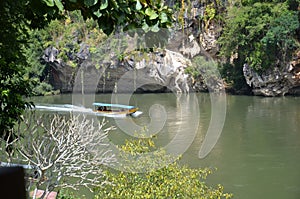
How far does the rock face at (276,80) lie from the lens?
15.5 metres

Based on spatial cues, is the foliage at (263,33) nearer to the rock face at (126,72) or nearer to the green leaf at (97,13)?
the rock face at (126,72)

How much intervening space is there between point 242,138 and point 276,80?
25.3 ft

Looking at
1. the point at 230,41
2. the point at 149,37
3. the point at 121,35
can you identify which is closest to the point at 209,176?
the point at 149,37

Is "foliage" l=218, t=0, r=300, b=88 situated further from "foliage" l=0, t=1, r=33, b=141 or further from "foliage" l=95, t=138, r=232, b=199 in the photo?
"foliage" l=0, t=1, r=33, b=141

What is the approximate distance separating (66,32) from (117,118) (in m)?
7.67

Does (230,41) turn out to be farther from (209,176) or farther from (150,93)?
(209,176)

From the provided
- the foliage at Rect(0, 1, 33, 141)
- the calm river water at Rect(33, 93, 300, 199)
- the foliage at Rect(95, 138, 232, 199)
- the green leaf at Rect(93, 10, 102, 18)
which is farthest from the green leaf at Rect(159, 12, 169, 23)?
the calm river water at Rect(33, 93, 300, 199)

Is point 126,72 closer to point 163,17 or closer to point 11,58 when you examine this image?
point 11,58

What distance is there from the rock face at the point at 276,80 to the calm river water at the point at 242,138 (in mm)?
632

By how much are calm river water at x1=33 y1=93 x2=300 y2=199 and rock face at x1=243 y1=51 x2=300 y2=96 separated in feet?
2.07

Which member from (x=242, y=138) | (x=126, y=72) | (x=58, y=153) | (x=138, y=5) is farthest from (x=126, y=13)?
(x=126, y=72)

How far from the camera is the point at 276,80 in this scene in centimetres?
1574

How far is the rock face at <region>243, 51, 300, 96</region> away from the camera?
15.5 m

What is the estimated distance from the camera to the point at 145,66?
727 inches
